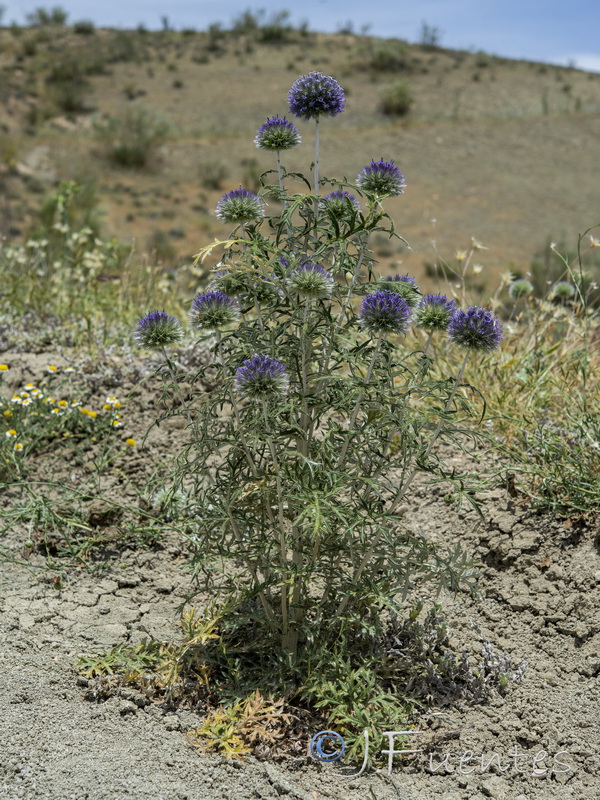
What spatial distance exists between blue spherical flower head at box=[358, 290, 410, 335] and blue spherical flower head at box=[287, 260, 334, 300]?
0.45ft

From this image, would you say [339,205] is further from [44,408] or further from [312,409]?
[44,408]

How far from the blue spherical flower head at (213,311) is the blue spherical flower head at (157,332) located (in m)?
0.15

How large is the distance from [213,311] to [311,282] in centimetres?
38

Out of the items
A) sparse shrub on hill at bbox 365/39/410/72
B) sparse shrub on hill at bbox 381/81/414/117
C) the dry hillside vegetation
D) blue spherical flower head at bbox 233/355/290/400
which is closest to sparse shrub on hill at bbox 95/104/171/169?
the dry hillside vegetation

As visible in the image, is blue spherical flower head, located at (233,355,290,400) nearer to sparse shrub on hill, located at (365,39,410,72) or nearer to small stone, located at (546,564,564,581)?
small stone, located at (546,564,564,581)

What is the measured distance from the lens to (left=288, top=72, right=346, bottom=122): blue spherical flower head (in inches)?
102

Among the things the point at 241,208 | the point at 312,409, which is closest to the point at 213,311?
the point at 241,208

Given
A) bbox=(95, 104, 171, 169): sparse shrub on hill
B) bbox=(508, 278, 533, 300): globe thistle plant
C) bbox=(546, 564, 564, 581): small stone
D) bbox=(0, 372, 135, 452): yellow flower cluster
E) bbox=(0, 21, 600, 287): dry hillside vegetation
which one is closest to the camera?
bbox=(546, 564, 564, 581): small stone

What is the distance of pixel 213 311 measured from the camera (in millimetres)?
2531

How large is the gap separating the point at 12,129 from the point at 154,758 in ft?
90.0

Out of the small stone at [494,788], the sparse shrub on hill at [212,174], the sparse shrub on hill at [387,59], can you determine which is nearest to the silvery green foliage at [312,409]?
the small stone at [494,788]

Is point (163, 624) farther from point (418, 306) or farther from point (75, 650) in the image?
point (418, 306)

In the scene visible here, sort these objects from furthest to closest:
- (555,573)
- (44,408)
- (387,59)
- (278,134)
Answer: (387,59) → (44,408) → (555,573) → (278,134)

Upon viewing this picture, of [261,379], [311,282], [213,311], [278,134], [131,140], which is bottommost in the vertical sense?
[261,379]
